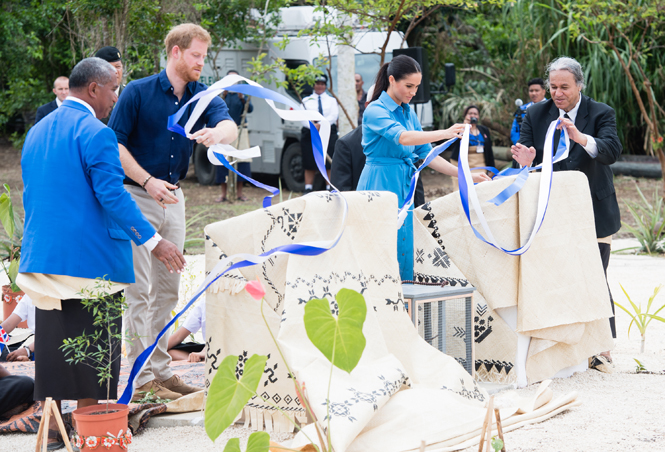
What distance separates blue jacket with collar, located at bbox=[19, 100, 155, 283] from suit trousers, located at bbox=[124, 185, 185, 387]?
2.13 ft

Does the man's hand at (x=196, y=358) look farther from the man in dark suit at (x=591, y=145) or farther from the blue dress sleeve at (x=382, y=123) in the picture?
Result: the man in dark suit at (x=591, y=145)

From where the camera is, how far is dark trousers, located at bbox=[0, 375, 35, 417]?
359 cm

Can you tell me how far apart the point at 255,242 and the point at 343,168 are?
2.25m

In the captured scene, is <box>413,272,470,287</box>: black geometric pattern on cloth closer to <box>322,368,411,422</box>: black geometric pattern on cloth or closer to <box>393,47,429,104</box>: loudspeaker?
<box>322,368,411,422</box>: black geometric pattern on cloth

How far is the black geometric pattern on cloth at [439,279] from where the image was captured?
3.88 m

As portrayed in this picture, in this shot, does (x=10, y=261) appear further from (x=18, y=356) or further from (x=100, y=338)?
(x=100, y=338)

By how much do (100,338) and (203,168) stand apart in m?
11.6

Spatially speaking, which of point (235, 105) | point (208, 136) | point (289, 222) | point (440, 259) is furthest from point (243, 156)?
point (235, 105)

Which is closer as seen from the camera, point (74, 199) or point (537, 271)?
point (74, 199)

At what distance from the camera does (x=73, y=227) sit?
3084mm

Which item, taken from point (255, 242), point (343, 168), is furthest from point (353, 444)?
point (343, 168)

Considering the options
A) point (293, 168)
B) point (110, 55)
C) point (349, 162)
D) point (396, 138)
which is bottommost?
point (293, 168)

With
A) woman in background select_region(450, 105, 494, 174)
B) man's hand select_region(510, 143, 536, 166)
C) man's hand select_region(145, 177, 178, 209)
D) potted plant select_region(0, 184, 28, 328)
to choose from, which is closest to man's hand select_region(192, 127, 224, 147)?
man's hand select_region(145, 177, 178, 209)

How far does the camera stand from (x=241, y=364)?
338cm
